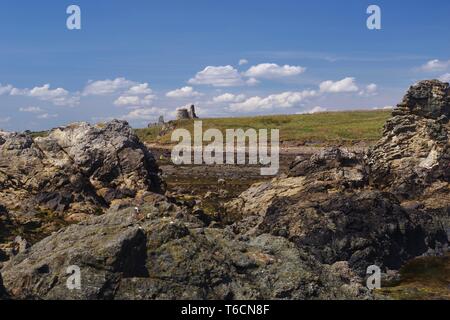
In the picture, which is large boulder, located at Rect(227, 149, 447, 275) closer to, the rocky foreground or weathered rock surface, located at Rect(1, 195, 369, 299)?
the rocky foreground

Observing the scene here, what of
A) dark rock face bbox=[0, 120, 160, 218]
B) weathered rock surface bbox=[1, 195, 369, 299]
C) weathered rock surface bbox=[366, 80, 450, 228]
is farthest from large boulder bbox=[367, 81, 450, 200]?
weathered rock surface bbox=[1, 195, 369, 299]

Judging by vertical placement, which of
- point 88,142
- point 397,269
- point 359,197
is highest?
point 88,142

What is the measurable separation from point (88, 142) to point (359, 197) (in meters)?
33.1

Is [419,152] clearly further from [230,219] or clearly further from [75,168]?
[75,168]

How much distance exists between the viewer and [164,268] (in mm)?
21484

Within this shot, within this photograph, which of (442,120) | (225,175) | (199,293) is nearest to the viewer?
(199,293)

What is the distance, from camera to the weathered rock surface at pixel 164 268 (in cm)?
2069

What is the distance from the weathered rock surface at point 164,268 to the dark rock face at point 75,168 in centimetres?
3350

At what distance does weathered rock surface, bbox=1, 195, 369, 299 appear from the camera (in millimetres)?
20688

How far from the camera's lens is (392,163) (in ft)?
252

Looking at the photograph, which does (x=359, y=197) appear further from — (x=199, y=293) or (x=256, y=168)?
(x=256, y=168)
